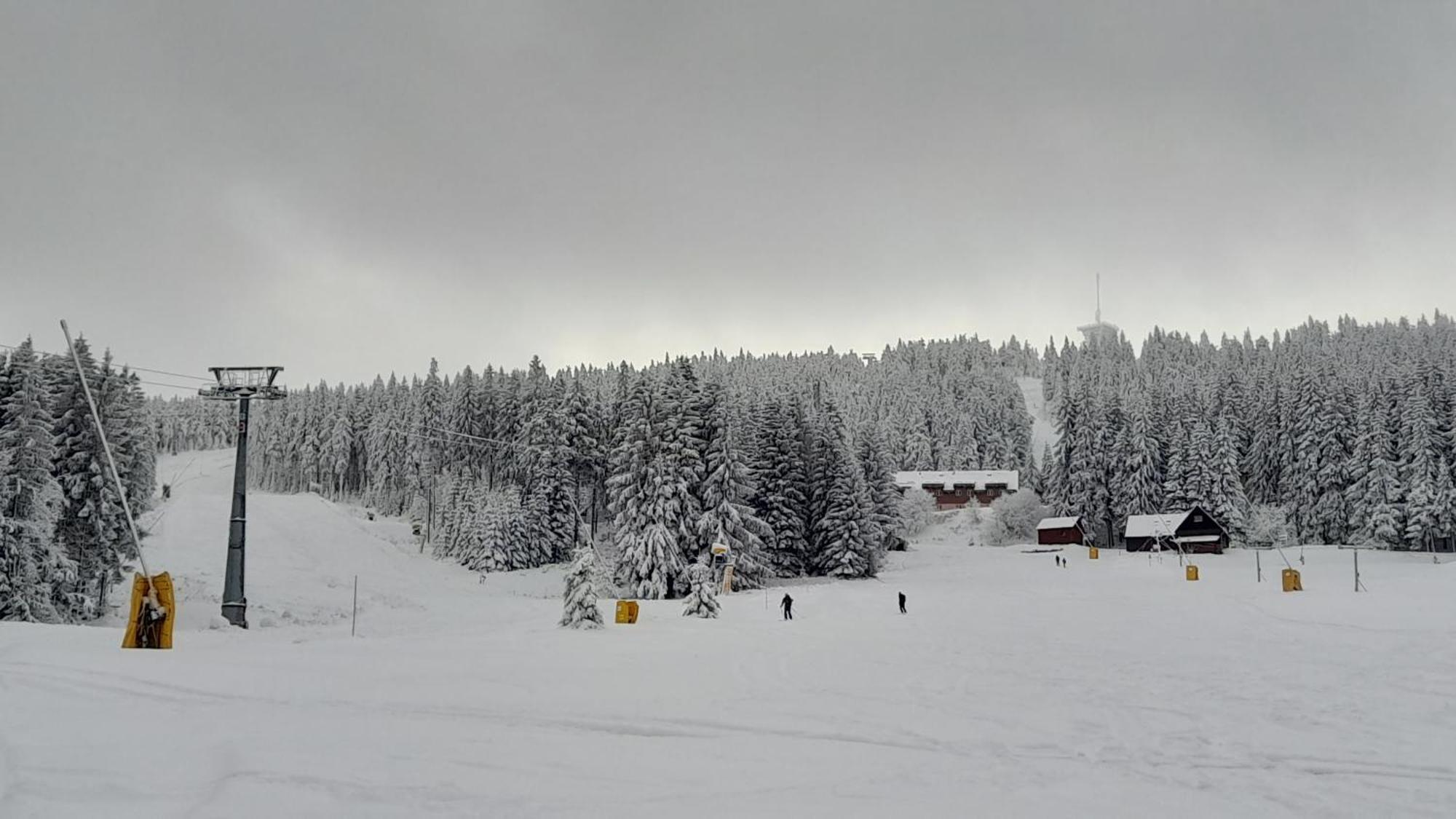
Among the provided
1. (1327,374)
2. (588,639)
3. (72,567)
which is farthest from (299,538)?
(1327,374)

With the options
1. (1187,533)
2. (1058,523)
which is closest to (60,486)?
(1058,523)

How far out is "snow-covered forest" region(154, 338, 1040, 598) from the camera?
4966 centimetres

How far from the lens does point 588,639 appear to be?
2388 cm

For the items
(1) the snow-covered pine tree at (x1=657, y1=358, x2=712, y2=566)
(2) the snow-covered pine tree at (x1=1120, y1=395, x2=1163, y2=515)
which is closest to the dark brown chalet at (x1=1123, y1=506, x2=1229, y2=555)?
(2) the snow-covered pine tree at (x1=1120, y1=395, x2=1163, y2=515)

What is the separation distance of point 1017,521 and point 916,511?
37.1 feet

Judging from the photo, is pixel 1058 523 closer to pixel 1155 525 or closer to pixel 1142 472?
pixel 1155 525

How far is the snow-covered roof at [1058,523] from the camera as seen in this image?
3400 inches

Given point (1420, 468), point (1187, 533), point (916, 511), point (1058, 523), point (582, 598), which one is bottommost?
point (582, 598)

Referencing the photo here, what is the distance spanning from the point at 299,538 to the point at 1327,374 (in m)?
100

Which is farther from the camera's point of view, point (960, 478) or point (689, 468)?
point (960, 478)

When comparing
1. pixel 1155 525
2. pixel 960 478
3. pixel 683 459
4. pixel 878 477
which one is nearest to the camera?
pixel 683 459

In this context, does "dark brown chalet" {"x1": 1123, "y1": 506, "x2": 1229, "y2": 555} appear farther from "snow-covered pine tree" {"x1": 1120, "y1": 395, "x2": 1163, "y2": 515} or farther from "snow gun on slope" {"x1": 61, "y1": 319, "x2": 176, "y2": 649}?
"snow gun on slope" {"x1": 61, "y1": 319, "x2": 176, "y2": 649}

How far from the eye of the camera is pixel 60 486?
115ft

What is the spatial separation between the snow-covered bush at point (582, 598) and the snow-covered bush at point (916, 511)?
66327 millimetres
